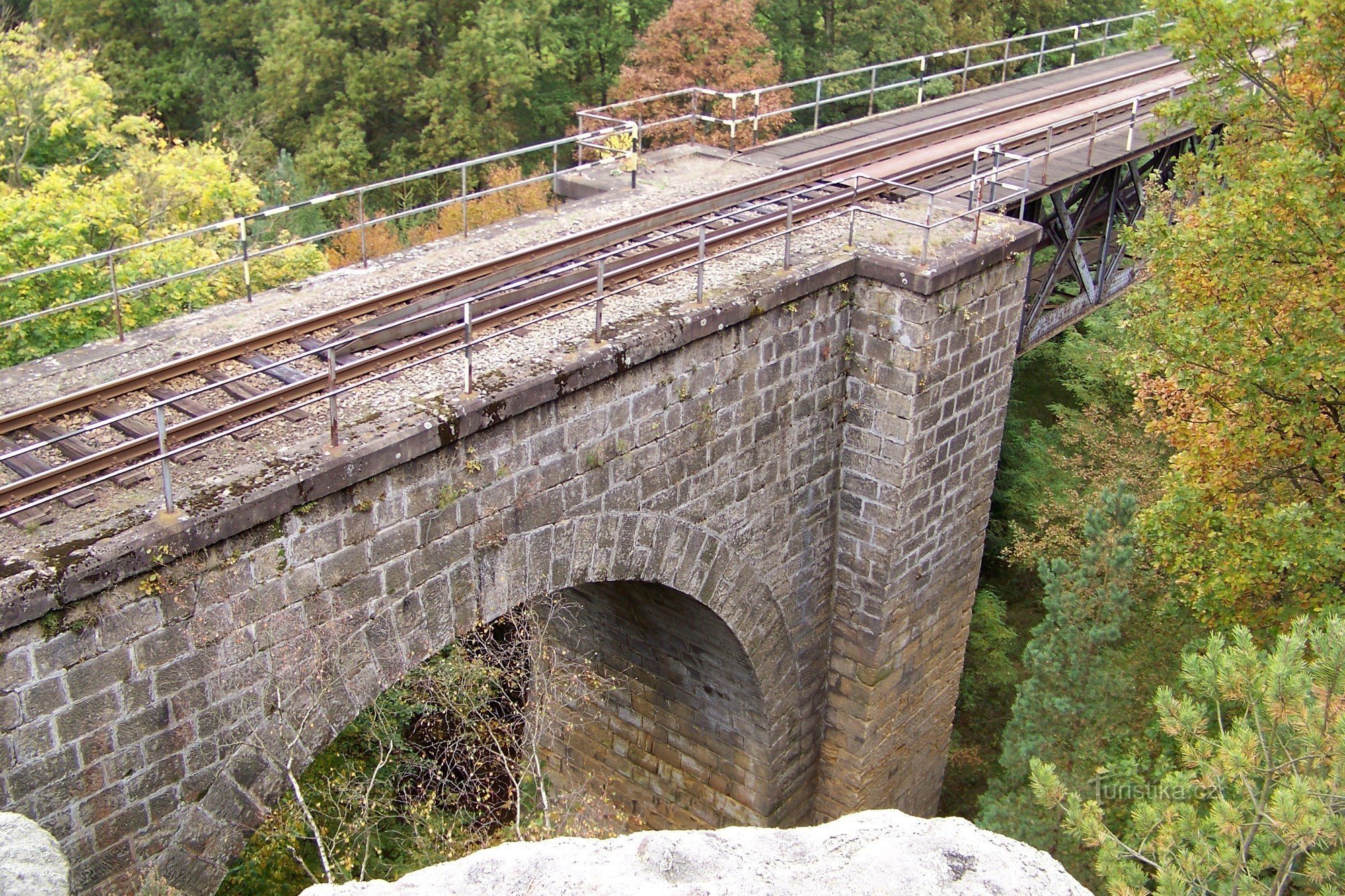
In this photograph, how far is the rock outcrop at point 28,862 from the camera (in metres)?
5.54

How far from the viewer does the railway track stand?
27.5 feet

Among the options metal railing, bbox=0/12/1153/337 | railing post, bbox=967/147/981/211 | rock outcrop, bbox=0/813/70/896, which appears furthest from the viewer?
metal railing, bbox=0/12/1153/337

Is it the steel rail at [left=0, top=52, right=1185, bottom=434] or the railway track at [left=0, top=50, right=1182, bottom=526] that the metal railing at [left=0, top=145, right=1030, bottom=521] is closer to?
the railway track at [left=0, top=50, right=1182, bottom=526]

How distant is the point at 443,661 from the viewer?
12.1 m

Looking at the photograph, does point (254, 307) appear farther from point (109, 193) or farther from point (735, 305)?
point (109, 193)

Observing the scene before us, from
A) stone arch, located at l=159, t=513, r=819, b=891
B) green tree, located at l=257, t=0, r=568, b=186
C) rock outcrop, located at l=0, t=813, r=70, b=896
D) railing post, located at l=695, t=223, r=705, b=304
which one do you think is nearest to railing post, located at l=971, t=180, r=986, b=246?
railing post, located at l=695, t=223, r=705, b=304

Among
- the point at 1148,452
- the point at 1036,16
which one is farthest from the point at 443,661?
the point at 1036,16

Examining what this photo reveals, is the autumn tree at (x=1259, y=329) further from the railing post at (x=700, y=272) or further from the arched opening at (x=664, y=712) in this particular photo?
the railing post at (x=700, y=272)

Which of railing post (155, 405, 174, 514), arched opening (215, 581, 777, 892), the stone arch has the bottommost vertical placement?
arched opening (215, 581, 777, 892)

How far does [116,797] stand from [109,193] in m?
14.2

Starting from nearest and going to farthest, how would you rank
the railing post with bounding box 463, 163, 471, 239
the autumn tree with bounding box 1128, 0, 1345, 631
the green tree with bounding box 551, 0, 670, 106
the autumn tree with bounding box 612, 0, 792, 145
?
the autumn tree with bounding box 1128, 0, 1345, 631
the railing post with bounding box 463, 163, 471, 239
the autumn tree with bounding box 612, 0, 792, 145
the green tree with bounding box 551, 0, 670, 106

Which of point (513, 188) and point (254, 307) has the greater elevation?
point (254, 307)

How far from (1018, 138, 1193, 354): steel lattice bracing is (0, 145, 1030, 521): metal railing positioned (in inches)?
51.5

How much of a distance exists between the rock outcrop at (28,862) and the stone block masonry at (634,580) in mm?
1309
